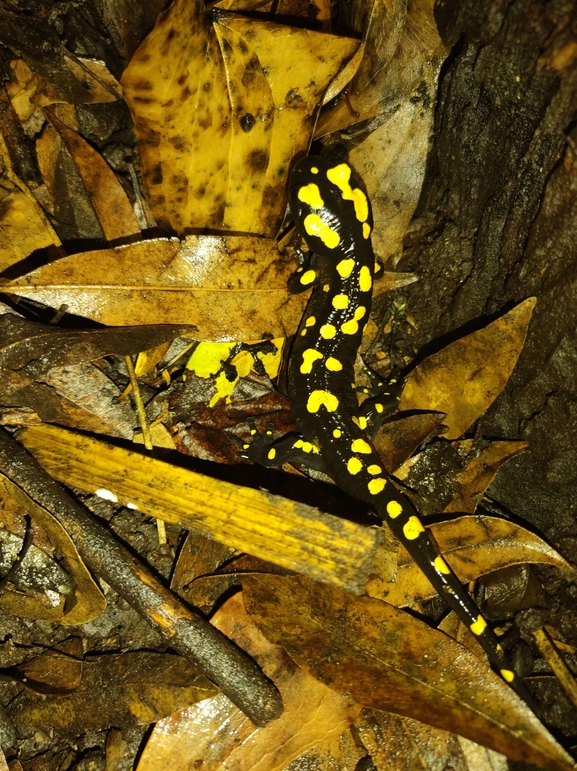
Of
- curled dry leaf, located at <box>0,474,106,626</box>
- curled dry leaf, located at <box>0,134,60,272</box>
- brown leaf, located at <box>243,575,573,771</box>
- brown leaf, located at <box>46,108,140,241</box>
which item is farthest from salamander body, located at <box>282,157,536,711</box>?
curled dry leaf, located at <box>0,134,60,272</box>

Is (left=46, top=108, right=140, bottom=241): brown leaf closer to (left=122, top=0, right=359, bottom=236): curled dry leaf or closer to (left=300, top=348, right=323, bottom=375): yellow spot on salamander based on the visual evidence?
(left=122, top=0, right=359, bottom=236): curled dry leaf

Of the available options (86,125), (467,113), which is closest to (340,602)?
(467,113)

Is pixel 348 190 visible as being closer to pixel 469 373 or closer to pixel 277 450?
pixel 469 373

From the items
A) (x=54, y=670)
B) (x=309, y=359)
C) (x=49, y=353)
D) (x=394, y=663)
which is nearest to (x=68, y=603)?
(x=54, y=670)

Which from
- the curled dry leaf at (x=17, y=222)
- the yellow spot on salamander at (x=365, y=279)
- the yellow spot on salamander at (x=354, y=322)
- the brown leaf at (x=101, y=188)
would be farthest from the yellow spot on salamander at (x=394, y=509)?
the curled dry leaf at (x=17, y=222)

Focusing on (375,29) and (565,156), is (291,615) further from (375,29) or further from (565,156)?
(375,29)
